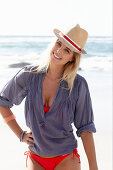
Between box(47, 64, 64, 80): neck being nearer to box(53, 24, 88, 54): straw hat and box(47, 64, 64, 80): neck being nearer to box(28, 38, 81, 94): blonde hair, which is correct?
box(28, 38, 81, 94): blonde hair

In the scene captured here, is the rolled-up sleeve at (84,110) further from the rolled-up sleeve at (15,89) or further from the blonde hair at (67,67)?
the rolled-up sleeve at (15,89)

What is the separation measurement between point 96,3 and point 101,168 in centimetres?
3856

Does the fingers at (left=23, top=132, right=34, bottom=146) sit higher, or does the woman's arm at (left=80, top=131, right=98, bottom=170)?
the fingers at (left=23, top=132, right=34, bottom=146)

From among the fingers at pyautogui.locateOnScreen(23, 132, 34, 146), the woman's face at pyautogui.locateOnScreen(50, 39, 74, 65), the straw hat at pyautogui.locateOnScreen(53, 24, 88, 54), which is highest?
the straw hat at pyautogui.locateOnScreen(53, 24, 88, 54)

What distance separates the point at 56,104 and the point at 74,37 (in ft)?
1.72

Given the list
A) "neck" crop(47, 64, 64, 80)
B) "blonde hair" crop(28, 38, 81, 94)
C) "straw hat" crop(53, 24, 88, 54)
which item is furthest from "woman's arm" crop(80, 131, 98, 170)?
"straw hat" crop(53, 24, 88, 54)

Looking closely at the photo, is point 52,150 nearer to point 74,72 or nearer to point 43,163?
point 43,163

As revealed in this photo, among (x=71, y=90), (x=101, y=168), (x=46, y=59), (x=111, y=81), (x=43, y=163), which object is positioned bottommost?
(x=111, y=81)

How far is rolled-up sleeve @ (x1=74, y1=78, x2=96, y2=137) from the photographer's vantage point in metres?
2.27

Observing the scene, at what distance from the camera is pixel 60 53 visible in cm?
224

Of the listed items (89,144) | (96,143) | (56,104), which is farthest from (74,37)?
(96,143)

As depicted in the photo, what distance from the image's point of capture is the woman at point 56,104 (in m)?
2.24

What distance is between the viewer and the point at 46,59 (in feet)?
7.70

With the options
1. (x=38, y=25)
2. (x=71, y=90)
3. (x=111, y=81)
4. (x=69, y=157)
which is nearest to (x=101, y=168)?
(x=69, y=157)
